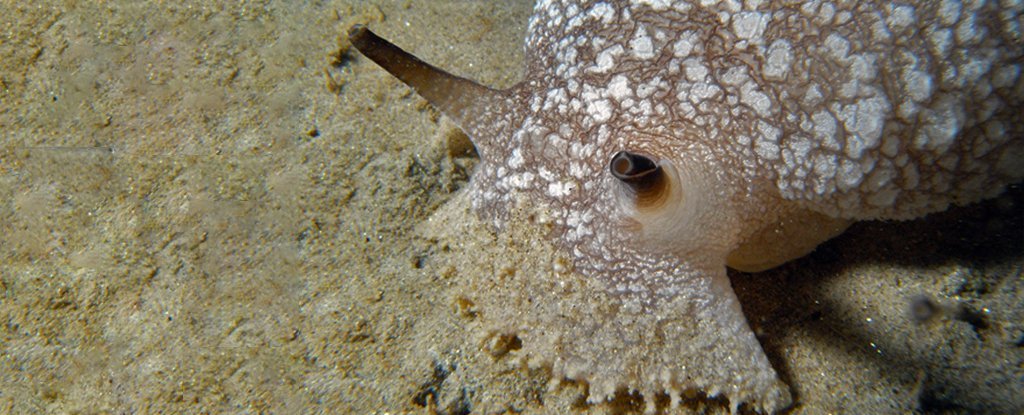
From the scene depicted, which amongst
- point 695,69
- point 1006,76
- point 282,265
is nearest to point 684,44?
point 695,69

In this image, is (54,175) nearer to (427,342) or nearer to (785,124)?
(427,342)

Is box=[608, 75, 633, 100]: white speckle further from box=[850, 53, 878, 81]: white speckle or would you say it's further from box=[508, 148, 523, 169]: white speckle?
box=[850, 53, 878, 81]: white speckle

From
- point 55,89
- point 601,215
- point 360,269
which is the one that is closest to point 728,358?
point 601,215

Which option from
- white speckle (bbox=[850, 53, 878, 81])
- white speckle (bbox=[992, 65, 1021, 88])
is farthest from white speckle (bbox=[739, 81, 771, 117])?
white speckle (bbox=[992, 65, 1021, 88])

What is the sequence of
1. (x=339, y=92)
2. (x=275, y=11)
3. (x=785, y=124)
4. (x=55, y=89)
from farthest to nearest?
(x=275, y=11), (x=339, y=92), (x=55, y=89), (x=785, y=124)

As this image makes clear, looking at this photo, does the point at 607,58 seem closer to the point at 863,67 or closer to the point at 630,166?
the point at 630,166

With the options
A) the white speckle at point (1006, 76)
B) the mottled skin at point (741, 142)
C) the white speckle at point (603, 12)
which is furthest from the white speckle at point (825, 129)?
the white speckle at point (603, 12)
